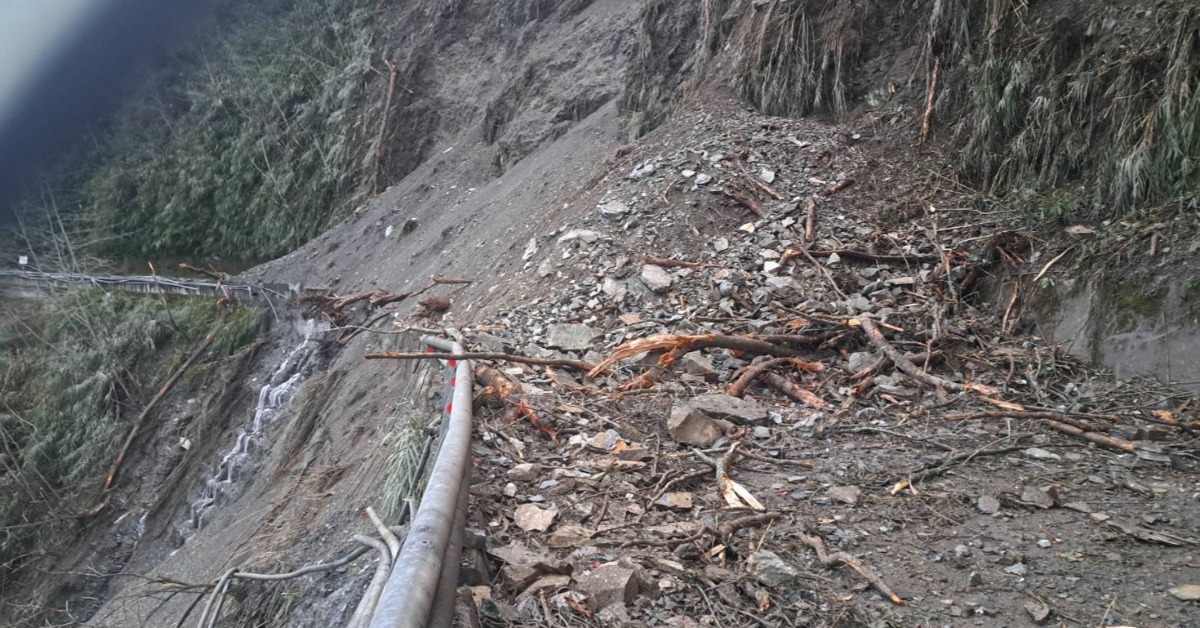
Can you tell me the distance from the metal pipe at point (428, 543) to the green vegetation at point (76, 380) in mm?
12886

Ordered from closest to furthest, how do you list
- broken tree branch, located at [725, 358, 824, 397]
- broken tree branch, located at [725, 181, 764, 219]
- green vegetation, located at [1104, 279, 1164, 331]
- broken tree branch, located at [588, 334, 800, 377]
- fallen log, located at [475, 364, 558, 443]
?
fallen log, located at [475, 364, 558, 443]
green vegetation, located at [1104, 279, 1164, 331]
broken tree branch, located at [725, 358, 824, 397]
broken tree branch, located at [588, 334, 800, 377]
broken tree branch, located at [725, 181, 764, 219]

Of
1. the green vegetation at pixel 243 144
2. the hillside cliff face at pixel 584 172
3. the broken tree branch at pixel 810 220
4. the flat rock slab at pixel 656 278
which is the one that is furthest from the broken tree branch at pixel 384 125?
the broken tree branch at pixel 810 220

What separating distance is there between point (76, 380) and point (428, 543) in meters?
15.9

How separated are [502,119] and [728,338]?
1099 centimetres

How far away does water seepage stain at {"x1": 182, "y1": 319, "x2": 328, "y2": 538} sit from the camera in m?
11.1

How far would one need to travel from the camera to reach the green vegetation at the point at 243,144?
62.0 ft

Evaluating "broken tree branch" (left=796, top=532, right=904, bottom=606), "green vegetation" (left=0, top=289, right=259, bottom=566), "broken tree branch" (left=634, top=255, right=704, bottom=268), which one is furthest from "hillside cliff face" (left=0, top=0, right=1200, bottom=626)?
"broken tree branch" (left=796, top=532, right=904, bottom=606)

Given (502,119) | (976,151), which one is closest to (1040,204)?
(976,151)

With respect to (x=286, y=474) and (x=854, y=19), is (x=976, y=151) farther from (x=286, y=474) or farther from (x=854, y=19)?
(x=286, y=474)

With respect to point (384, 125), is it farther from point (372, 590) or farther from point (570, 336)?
point (372, 590)

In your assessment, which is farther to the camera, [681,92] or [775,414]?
[681,92]

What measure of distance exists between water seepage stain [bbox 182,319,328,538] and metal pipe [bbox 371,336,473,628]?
908cm

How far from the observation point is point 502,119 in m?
14.9

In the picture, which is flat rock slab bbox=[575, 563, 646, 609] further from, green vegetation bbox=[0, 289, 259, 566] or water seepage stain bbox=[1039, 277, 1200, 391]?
green vegetation bbox=[0, 289, 259, 566]
